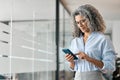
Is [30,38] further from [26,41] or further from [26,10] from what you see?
[26,10]

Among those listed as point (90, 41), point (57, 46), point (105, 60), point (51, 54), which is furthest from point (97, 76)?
point (57, 46)

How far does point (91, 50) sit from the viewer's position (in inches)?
61.6

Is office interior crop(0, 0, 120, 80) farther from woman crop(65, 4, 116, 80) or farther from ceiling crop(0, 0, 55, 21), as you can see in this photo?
woman crop(65, 4, 116, 80)

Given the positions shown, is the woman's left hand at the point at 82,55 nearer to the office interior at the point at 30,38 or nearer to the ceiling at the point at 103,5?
the office interior at the point at 30,38

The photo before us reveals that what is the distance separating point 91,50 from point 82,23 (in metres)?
0.17

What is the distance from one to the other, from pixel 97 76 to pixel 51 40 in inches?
139

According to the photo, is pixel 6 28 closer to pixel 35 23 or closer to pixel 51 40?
pixel 35 23

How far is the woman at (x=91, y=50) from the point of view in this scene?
4.98 ft

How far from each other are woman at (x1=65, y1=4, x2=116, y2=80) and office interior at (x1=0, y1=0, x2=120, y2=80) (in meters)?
0.62

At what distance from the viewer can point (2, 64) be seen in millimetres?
2291

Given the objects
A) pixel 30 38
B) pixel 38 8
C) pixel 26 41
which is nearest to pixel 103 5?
pixel 38 8

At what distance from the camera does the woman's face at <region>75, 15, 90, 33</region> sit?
5.17 feet

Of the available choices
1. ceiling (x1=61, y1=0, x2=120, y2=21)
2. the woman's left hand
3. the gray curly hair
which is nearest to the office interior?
ceiling (x1=61, y1=0, x2=120, y2=21)

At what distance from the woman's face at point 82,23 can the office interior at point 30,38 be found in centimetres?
62
